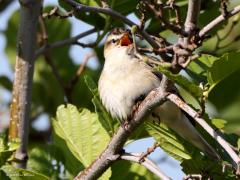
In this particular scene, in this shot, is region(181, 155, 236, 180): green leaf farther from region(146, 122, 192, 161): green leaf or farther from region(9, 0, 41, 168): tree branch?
region(9, 0, 41, 168): tree branch

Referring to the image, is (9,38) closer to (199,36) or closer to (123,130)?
(123,130)

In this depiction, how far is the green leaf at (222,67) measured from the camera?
2.56 metres

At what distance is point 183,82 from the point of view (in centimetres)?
240

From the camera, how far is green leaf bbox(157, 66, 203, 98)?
7.52 ft

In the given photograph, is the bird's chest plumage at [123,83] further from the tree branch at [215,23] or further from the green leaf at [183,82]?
the tree branch at [215,23]

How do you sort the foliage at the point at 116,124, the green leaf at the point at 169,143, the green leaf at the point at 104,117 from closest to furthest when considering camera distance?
the foliage at the point at 116,124 < the green leaf at the point at 169,143 < the green leaf at the point at 104,117

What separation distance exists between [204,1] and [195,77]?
577mm

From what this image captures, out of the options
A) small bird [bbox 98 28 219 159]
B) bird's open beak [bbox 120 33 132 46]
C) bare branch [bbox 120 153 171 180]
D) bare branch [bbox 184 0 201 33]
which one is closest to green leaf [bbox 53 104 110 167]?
small bird [bbox 98 28 219 159]

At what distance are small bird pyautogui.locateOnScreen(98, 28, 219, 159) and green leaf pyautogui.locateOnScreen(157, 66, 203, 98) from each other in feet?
3.81

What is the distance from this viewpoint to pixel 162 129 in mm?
3465

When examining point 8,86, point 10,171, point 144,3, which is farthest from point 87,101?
point 144,3

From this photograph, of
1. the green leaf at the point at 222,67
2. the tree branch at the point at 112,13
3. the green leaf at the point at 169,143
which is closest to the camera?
the tree branch at the point at 112,13

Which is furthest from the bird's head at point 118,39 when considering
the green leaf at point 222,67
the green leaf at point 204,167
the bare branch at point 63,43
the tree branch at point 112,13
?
the green leaf at point 222,67

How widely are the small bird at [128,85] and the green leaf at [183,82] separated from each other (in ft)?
3.81
